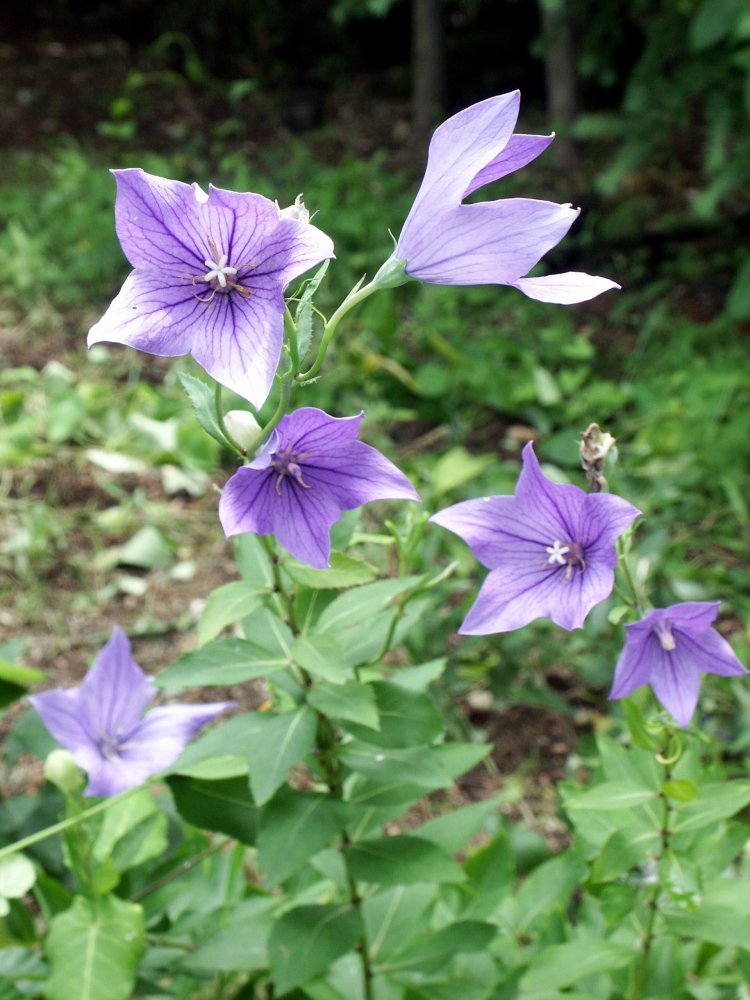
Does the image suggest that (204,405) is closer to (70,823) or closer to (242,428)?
(242,428)

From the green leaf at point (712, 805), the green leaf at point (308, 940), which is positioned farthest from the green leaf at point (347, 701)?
the green leaf at point (712, 805)

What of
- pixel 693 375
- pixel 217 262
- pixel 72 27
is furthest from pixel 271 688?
pixel 72 27

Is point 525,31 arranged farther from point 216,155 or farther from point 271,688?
point 271,688

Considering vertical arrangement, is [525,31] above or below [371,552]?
above

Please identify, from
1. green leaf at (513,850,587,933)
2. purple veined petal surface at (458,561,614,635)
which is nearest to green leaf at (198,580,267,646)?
purple veined petal surface at (458,561,614,635)

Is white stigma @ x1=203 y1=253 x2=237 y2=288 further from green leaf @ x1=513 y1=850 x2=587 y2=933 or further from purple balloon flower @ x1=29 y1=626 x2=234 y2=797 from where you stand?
green leaf @ x1=513 y1=850 x2=587 y2=933

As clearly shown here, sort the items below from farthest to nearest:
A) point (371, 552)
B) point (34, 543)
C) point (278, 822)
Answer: point (34, 543) → point (371, 552) → point (278, 822)

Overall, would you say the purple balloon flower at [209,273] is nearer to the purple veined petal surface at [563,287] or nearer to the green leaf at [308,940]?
the purple veined petal surface at [563,287]

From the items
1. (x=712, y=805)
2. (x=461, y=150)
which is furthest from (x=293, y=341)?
(x=712, y=805)
